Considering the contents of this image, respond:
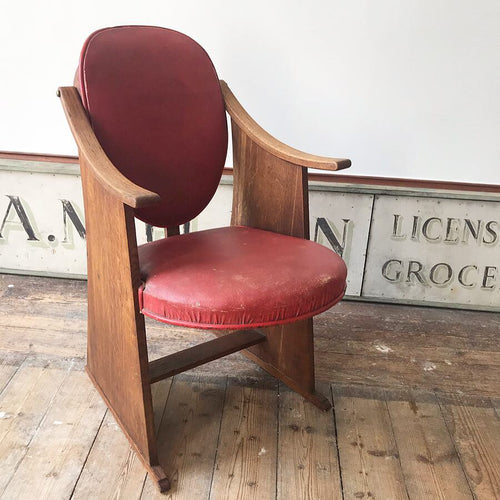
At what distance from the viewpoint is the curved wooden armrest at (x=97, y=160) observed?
3.65 ft

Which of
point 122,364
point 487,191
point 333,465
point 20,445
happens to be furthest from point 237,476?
point 487,191

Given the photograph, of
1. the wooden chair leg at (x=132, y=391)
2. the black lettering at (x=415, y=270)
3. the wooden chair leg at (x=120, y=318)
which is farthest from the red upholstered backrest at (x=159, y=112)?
the black lettering at (x=415, y=270)

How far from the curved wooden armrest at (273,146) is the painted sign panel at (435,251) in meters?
0.76

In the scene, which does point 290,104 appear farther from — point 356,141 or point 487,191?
point 487,191

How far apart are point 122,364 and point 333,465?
→ 2.02ft

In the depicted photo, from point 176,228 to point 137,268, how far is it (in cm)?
48

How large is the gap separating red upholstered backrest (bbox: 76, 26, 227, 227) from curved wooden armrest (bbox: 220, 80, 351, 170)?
0.13ft

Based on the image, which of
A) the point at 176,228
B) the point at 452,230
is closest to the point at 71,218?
the point at 176,228

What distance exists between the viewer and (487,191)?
210 cm

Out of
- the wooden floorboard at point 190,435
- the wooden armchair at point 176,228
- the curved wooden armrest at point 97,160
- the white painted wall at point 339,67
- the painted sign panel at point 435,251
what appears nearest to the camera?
the curved wooden armrest at point 97,160

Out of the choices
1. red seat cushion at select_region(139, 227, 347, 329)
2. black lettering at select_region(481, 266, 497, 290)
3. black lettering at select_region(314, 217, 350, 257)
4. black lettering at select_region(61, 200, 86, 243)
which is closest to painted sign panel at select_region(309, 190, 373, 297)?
black lettering at select_region(314, 217, 350, 257)

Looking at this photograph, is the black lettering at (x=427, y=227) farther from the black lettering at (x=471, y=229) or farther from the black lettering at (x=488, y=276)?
the black lettering at (x=488, y=276)

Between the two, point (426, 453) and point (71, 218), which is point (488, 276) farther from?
point (71, 218)

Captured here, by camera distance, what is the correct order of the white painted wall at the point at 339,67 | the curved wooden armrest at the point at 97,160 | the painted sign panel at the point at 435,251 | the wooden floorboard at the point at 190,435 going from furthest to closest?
the painted sign panel at the point at 435,251, the white painted wall at the point at 339,67, the wooden floorboard at the point at 190,435, the curved wooden armrest at the point at 97,160
